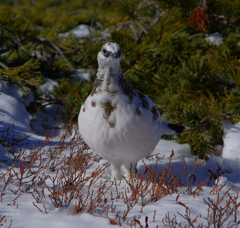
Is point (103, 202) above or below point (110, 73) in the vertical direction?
below

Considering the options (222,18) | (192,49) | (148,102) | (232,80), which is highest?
(222,18)

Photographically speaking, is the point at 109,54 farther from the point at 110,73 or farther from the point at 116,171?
the point at 116,171

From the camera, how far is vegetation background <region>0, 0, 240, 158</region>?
4.23 meters

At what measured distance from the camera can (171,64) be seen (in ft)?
17.3

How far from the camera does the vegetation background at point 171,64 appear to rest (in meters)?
4.23

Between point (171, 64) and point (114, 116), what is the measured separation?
257 cm

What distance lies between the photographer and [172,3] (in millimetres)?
5477

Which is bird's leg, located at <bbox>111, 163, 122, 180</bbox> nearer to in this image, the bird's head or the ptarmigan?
the ptarmigan

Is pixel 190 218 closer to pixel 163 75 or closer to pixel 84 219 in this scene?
pixel 84 219

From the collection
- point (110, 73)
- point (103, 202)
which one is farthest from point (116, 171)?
point (110, 73)

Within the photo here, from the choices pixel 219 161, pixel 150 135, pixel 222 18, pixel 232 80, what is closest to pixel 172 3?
pixel 222 18

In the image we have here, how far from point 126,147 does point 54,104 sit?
Answer: 2.79m

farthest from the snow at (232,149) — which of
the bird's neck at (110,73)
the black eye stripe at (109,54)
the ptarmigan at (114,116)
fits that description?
the black eye stripe at (109,54)

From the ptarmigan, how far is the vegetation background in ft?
3.87
